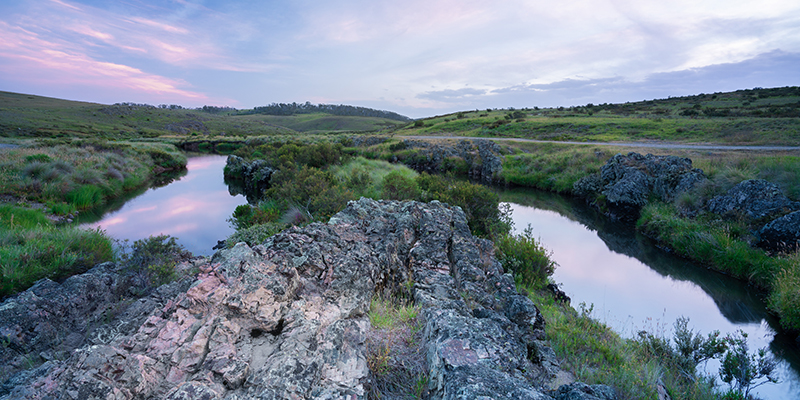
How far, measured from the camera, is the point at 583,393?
2877 millimetres

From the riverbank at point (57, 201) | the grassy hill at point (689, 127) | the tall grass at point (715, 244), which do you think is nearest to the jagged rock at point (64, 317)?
the riverbank at point (57, 201)

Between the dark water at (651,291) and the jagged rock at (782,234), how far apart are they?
168 centimetres

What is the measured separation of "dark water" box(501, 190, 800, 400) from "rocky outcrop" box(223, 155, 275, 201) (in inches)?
638

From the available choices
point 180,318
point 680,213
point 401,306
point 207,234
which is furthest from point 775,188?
point 207,234

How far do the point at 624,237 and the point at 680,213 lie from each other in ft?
8.35

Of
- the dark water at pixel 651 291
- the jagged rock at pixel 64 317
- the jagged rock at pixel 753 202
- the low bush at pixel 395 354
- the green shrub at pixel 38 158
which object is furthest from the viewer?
the green shrub at pixel 38 158

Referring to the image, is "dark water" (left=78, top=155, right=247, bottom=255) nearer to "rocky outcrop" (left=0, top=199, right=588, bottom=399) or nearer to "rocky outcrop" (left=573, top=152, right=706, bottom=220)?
"rocky outcrop" (left=0, top=199, right=588, bottom=399)

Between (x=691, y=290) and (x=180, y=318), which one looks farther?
(x=691, y=290)

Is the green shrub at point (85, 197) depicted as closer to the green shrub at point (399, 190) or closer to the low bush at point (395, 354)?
the green shrub at point (399, 190)

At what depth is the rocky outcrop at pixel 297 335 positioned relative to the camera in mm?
2684

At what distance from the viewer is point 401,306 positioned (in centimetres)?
488

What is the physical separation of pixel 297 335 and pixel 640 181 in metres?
19.1

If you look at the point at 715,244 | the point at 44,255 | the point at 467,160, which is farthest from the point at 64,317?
the point at 467,160

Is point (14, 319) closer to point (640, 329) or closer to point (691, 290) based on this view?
point (640, 329)
